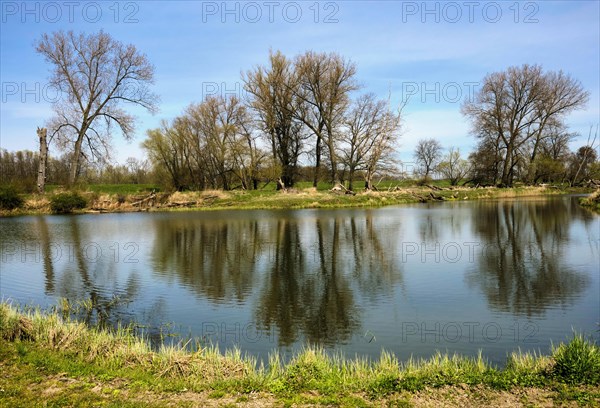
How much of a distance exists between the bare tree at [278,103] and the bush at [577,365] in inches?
1465

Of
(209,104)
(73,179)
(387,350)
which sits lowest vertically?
(387,350)

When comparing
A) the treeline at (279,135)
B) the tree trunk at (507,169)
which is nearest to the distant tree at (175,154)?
the treeline at (279,135)

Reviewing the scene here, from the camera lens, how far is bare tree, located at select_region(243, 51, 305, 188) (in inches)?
1719

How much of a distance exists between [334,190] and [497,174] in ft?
91.1

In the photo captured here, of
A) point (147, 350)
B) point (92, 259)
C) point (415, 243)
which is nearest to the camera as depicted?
point (147, 350)

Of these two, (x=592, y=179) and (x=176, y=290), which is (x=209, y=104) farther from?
(x=592, y=179)

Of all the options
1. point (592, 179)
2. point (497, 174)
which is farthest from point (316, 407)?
point (592, 179)

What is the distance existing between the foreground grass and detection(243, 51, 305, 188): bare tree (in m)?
36.3

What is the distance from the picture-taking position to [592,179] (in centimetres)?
5725

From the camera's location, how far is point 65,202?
114 feet

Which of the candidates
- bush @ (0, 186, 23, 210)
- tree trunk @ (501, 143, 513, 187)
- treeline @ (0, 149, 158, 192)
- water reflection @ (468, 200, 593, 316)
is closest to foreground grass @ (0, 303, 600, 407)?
water reflection @ (468, 200, 593, 316)
